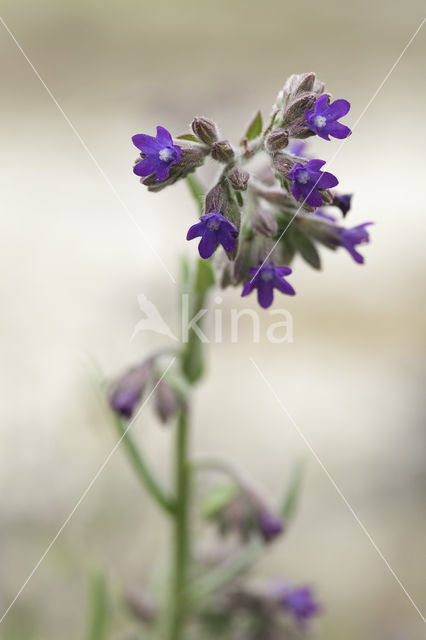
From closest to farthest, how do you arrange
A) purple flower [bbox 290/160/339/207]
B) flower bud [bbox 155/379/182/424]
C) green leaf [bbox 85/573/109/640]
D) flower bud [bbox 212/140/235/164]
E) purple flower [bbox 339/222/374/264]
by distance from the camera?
purple flower [bbox 290/160/339/207]
flower bud [bbox 212/140/235/164]
purple flower [bbox 339/222/374/264]
flower bud [bbox 155/379/182/424]
green leaf [bbox 85/573/109/640]

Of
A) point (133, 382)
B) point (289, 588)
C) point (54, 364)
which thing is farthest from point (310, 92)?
point (54, 364)

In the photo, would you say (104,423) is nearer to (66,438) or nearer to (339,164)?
(66,438)

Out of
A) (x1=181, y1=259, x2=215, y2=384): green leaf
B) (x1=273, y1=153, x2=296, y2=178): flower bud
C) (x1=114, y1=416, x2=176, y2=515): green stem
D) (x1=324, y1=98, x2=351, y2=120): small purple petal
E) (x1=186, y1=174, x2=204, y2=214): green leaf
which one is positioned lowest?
(x1=114, y1=416, x2=176, y2=515): green stem

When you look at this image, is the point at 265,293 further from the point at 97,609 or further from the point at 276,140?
the point at 97,609

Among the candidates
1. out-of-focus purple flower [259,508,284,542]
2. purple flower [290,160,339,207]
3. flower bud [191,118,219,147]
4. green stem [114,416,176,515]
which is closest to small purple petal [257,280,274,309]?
purple flower [290,160,339,207]

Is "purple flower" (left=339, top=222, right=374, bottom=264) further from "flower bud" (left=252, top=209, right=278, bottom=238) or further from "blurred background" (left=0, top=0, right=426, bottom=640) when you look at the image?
"blurred background" (left=0, top=0, right=426, bottom=640)

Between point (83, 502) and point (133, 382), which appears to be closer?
point (133, 382)
